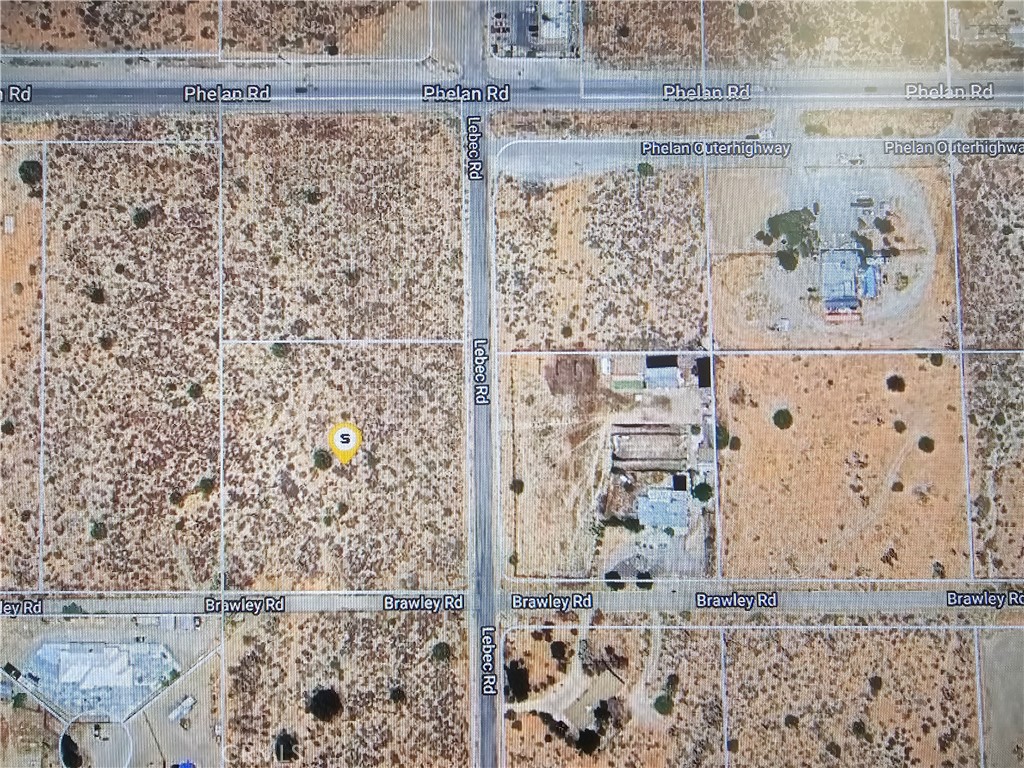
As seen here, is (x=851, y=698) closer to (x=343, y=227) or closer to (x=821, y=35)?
(x=821, y=35)

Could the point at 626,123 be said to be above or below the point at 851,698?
above

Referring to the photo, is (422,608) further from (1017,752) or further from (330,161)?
(1017,752)

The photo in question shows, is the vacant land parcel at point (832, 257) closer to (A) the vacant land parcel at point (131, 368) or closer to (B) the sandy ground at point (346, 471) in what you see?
(B) the sandy ground at point (346, 471)

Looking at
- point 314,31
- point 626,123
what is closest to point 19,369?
point 314,31

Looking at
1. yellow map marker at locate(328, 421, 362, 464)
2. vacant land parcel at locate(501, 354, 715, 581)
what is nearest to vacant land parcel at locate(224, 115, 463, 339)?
yellow map marker at locate(328, 421, 362, 464)

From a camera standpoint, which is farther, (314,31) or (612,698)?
(314,31)

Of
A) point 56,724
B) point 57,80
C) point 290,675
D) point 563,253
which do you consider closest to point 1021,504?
point 563,253
